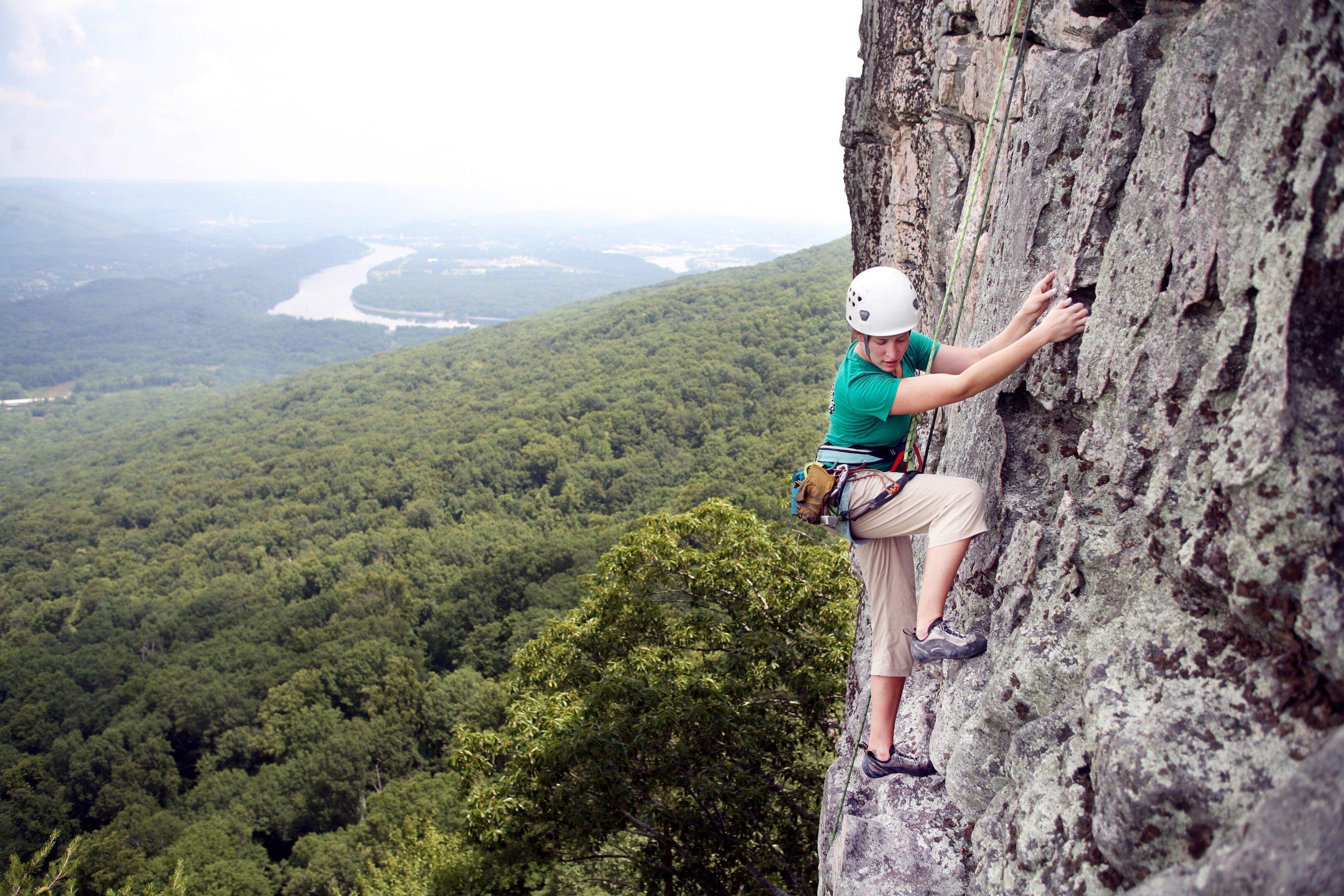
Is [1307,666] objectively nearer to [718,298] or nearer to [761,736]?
[761,736]

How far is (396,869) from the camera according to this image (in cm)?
1952

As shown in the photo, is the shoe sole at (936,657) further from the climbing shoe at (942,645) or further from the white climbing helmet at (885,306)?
the white climbing helmet at (885,306)

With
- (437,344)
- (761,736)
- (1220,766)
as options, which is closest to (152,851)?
(761,736)

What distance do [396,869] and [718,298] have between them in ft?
281

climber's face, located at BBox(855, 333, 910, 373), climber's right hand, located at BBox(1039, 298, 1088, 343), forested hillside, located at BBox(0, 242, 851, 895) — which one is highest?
climber's right hand, located at BBox(1039, 298, 1088, 343)

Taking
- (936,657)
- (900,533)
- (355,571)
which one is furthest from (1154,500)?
(355,571)

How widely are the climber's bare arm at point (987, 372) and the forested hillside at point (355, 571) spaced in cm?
609

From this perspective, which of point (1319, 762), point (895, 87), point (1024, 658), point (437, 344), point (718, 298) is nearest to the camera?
point (1319, 762)

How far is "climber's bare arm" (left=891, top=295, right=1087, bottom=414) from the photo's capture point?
331 centimetres

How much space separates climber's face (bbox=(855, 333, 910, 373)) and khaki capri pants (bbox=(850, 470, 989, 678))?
0.56 m

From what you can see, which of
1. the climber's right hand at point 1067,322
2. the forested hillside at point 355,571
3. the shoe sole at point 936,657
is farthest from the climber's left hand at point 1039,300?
the forested hillside at point 355,571

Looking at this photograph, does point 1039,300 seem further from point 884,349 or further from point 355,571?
point 355,571


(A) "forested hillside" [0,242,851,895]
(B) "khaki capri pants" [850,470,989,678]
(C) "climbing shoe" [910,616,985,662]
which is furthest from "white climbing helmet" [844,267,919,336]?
(A) "forested hillside" [0,242,851,895]

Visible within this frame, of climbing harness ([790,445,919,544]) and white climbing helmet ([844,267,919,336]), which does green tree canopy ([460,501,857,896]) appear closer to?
climbing harness ([790,445,919,544])
